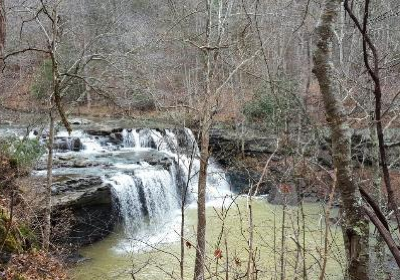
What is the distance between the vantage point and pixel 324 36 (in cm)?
220

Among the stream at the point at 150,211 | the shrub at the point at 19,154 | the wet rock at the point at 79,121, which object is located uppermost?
the wet rock at the point at 79,121

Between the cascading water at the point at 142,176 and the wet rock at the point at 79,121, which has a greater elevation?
the wet rock at the point at 79,121

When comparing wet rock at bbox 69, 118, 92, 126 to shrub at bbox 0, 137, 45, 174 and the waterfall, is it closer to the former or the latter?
the waterfall

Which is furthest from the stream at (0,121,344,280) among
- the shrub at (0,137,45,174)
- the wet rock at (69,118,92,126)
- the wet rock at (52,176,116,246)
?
the wet rock at (69,118,92,126)

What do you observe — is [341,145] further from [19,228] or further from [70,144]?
[70,144]

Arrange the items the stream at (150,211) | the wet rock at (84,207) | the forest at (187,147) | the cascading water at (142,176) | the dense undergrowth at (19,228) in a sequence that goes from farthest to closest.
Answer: the cascading water at (142,176)
the wet rock at (84,207)
the stream at (150,211)
the dense undergrowth at (19,228)
the forest at (187,147)

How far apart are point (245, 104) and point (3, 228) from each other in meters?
13.8

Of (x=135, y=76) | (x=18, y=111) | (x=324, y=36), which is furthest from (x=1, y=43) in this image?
(x=18, y=111)

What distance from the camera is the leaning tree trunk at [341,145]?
1984mm

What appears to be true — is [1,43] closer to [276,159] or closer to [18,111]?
[18,111]

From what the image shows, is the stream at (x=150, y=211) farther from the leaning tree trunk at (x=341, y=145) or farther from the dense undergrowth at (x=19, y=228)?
the leaning tree trunk at (x=341, y=145)

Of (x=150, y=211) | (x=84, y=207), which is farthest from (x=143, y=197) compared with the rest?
(x=84, y=207)

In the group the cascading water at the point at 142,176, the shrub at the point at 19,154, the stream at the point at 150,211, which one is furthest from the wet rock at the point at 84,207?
the shrub at the point at 19,154

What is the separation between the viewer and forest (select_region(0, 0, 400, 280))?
12.5 ft
